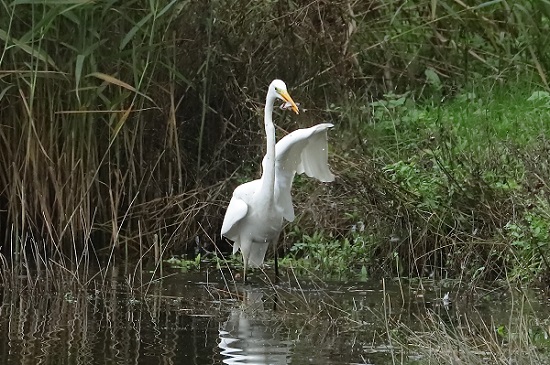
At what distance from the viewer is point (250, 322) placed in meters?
6.63

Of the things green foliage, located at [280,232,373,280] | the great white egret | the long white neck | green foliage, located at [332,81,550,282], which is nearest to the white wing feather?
the great white egret

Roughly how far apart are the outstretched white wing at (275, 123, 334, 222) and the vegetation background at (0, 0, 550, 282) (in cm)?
23

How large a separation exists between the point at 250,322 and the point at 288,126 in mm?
3525

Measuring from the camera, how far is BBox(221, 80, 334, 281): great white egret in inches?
318

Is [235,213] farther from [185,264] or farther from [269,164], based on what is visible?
[185,264]

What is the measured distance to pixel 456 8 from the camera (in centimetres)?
1107

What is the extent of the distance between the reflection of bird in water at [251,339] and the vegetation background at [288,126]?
107 cm

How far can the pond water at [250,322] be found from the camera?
18.2 ft

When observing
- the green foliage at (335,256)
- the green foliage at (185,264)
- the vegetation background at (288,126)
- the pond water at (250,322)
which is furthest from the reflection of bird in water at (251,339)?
the green foliage at (185,264)

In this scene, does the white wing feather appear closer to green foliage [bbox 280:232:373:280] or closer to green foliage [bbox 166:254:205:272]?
green foliage [bbox 166:254:205:272]

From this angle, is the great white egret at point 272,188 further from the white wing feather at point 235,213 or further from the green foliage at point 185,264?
the green foliage at point 185,264

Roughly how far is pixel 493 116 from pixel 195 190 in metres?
2.53

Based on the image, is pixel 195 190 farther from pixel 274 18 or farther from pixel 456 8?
pixel 456 8

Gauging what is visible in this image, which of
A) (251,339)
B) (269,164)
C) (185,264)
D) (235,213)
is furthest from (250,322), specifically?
(185,264)
